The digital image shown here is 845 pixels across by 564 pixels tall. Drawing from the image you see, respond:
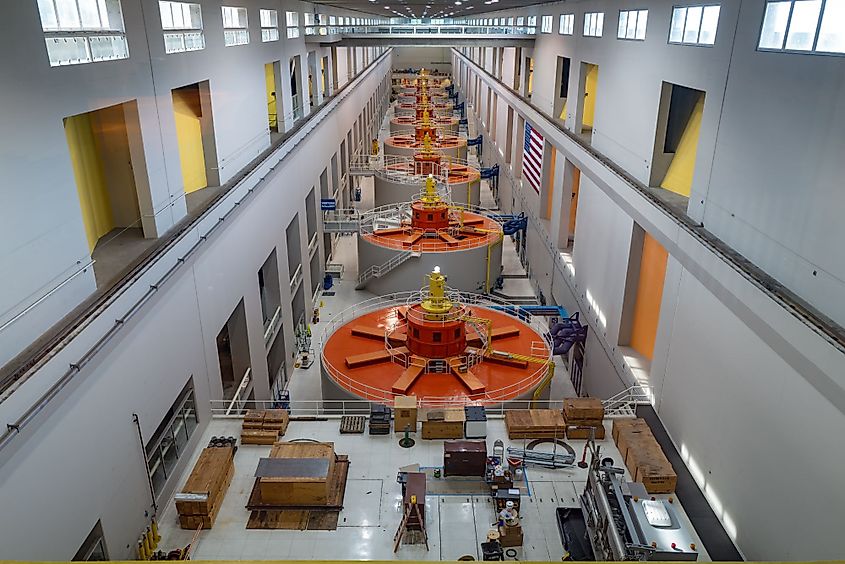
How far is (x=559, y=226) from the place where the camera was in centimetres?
2064

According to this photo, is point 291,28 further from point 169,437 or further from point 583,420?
point 583,420

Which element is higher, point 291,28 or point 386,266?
point 291,28

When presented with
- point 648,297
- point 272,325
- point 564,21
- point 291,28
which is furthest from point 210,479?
point 564,21

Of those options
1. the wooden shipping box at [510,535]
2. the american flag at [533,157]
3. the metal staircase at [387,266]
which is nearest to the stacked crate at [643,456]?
the wooden shipping box at [510,535]

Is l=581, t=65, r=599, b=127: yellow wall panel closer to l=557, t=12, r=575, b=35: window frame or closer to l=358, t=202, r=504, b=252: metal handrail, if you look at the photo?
l=557, t=12, r=575, b=35: window frame

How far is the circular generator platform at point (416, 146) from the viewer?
35.7 m

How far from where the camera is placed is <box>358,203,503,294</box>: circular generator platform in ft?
66.8

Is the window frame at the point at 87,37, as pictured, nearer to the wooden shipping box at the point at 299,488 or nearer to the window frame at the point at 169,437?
the window frame at the point at 169,437

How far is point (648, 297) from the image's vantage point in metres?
13.4

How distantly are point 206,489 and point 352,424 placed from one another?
2.69m

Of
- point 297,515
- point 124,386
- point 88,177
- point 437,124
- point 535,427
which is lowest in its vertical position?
point 437,124

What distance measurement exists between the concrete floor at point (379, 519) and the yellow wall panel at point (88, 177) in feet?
13.3

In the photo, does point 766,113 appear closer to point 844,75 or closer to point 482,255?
point 844,75

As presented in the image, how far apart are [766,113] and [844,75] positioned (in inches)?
63.5
